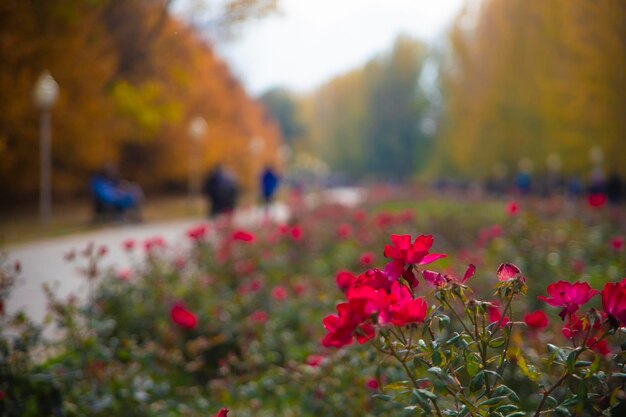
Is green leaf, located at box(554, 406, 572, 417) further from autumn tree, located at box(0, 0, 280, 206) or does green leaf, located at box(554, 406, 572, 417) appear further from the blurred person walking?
the blurred person walking

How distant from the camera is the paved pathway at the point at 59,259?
17.5 feet

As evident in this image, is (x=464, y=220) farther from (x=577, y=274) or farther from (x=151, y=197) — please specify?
(x=151, y=197)

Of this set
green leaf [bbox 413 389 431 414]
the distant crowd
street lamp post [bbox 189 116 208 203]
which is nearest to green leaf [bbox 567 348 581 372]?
green leaf [bbox 413 389 431 414]

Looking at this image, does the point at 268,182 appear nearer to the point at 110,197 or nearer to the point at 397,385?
the point at 110,197

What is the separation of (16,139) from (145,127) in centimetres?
492

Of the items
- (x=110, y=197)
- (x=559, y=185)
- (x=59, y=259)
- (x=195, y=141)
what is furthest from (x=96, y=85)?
(x=559, y=185)

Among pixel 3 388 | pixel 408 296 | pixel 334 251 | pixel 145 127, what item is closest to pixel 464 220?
pixel 334 251

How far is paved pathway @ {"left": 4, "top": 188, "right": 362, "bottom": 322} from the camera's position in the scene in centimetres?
535

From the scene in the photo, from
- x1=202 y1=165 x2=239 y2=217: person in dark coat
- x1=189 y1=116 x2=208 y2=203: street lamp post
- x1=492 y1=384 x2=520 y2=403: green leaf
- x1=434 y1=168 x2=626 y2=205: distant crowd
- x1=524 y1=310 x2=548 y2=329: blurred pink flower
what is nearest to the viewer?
x1=492 y1=384 x2=520 y2=403: green leaf

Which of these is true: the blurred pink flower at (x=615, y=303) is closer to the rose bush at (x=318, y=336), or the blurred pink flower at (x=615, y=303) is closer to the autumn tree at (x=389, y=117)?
the rose bush at (x=318, y=336)

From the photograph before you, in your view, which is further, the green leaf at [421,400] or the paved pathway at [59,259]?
the paved pathway at [59,259]

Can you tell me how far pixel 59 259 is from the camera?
8758 mm

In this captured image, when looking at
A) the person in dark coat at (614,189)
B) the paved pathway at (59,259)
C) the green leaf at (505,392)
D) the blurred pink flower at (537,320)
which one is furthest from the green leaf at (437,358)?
the person in dark coat at (614,189)

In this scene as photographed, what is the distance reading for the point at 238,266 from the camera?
564 centimetres
